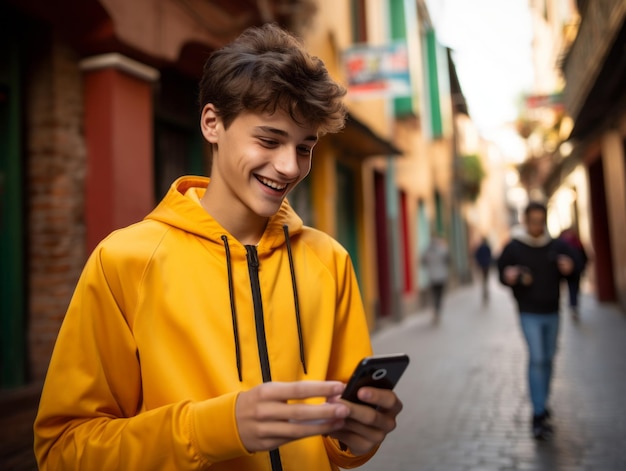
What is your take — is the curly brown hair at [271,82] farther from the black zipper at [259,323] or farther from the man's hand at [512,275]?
the man's hand at [512,275]

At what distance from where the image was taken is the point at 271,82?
53.9 inches

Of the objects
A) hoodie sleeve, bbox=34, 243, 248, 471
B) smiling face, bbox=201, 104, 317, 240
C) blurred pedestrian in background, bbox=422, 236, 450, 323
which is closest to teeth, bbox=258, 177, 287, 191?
smiling face, bbox=201, 104, 317, 240

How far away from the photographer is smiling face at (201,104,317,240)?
1.41m

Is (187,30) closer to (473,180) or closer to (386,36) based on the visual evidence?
(386,36)

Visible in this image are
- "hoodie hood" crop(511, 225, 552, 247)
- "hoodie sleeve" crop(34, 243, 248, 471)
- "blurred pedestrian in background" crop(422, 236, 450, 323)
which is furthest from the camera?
"blurred pedestrian in background" crop(422, 236, 450, 323)

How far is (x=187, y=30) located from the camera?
6.32m

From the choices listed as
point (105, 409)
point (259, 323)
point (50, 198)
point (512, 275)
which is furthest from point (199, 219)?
point (512, 275)

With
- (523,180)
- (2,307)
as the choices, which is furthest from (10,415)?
(523,180)

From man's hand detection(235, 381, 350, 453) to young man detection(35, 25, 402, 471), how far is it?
0.06 meters

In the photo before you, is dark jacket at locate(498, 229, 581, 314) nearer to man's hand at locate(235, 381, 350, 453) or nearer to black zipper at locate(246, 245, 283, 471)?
black zipper at locate(246, 245, 283, 471)

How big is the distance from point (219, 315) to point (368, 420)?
1.39 feet

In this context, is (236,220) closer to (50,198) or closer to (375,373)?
(375,373)

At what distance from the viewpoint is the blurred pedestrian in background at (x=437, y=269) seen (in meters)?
13.6

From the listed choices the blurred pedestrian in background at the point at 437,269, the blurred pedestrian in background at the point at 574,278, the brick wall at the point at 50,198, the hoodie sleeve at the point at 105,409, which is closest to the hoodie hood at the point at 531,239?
the blurred pedestrian in background at the point at 574,278
